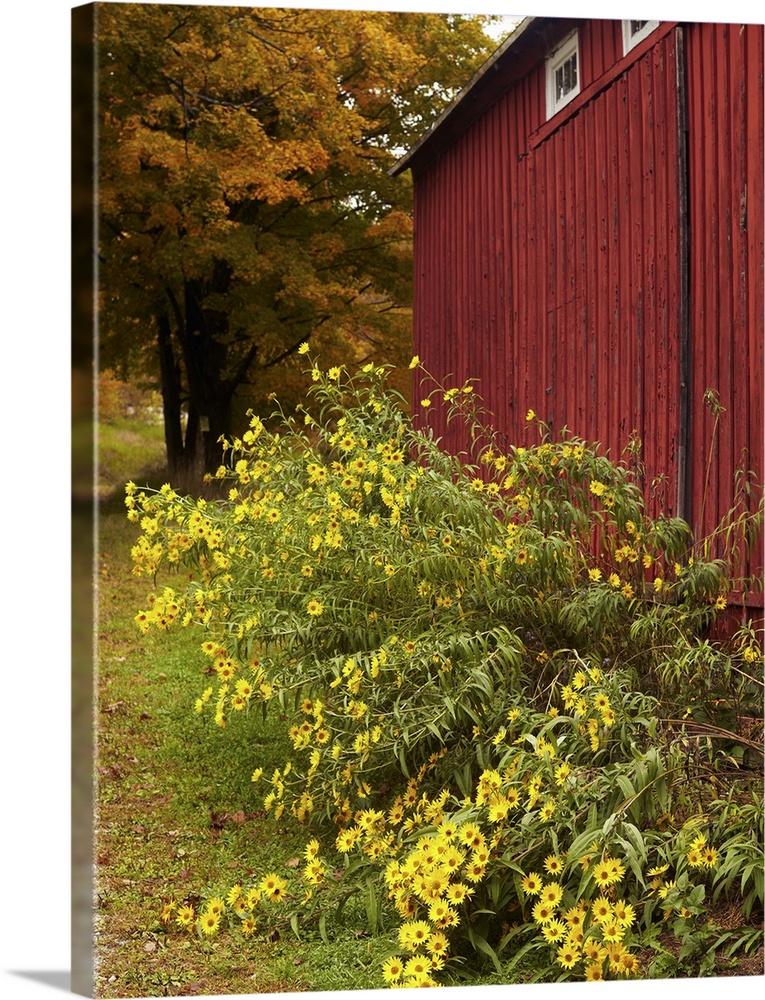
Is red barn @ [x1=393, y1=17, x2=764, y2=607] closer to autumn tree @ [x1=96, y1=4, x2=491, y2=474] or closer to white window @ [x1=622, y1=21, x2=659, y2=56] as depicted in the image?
white window @ [x1=622, y1=21, x2=659, y2=56]

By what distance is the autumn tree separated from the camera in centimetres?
446

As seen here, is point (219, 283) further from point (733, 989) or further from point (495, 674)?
point (733, 989)

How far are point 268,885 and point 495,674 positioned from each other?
93 centimetres

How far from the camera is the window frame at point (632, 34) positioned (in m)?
3.76

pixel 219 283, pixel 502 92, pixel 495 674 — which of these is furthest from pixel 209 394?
pixel 495 674

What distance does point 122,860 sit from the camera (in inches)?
124

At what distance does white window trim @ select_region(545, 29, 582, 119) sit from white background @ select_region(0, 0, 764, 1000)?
2543mm

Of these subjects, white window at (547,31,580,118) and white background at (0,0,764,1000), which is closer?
white background at (0,0,764,1000)

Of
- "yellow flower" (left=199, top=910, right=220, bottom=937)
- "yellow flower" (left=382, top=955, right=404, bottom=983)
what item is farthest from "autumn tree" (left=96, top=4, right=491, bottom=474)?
"yellow flower" (left=382, top=955, right=404, bottom=983)

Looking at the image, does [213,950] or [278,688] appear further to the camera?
[278,688]

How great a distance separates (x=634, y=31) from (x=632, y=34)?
14 mm
